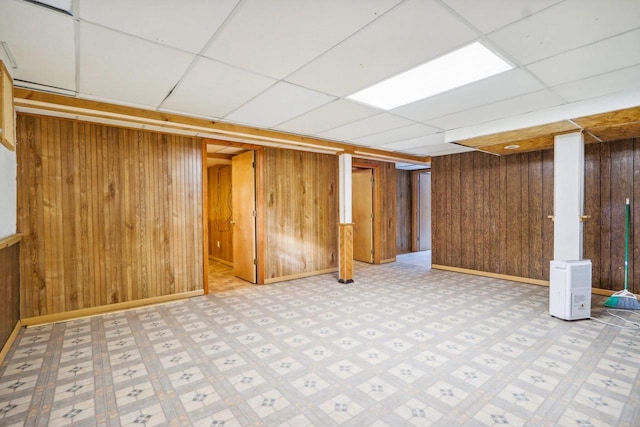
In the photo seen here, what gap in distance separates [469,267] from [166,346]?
5.68 meters

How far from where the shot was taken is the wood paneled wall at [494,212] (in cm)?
525

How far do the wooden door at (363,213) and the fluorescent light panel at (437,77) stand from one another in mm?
4236

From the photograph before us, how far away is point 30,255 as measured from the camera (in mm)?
3494

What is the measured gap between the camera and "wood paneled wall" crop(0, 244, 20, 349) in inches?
107

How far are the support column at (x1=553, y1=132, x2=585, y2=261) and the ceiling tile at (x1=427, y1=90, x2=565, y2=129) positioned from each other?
82 cm

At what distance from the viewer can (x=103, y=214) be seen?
3.96 metres

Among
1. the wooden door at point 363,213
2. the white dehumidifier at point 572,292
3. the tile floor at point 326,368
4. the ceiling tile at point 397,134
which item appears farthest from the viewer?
the wooden door at point 363,213

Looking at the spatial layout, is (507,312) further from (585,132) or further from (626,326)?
(585,132)

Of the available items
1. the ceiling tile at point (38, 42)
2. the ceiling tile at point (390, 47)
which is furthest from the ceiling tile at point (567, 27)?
the ceiling tile at point (38, 42)

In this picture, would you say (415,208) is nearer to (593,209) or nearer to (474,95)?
(593,209)

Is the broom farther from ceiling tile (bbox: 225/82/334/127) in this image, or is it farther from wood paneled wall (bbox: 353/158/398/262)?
ceiling tile (bbox: 225/82/334/127)

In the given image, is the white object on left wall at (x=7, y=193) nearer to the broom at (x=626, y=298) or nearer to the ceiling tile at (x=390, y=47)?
the ceiling tile at (x=390, y=47)

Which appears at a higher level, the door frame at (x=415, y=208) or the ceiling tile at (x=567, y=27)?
the ceiling tile at (x=567, y=27)

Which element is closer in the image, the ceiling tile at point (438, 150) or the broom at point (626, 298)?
the broom at point (626, 298)
